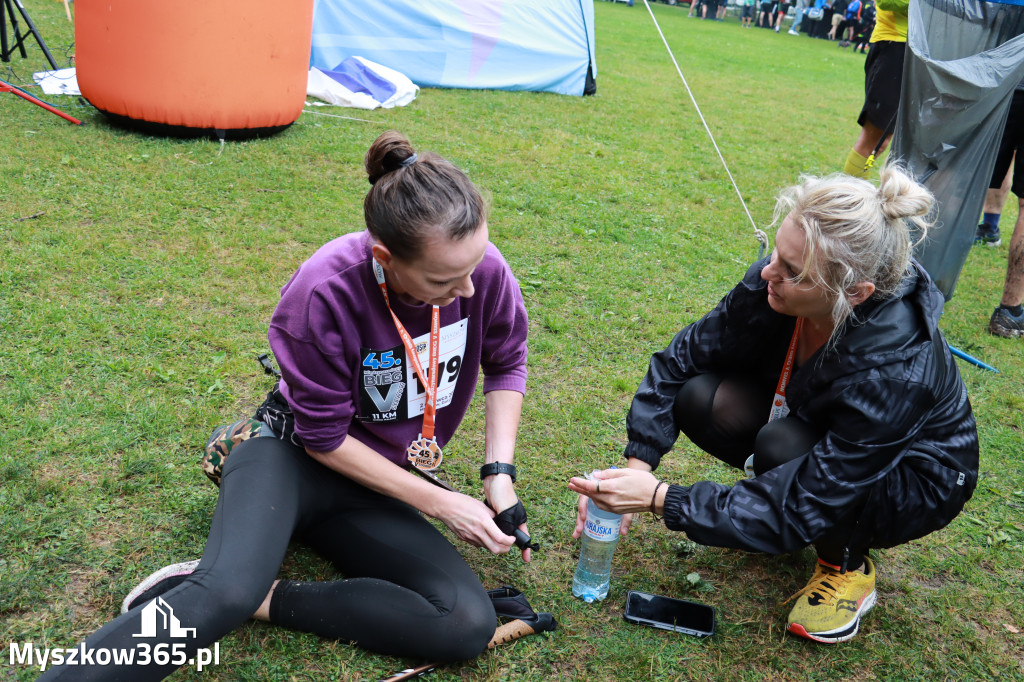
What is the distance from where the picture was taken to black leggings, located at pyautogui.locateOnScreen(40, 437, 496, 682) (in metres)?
1.90

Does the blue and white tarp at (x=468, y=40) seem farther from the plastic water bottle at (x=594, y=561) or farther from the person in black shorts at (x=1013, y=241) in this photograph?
the plastic water bottle at (x=594, y=561)

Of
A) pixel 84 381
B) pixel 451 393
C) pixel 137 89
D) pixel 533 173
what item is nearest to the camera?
pixel 451 393

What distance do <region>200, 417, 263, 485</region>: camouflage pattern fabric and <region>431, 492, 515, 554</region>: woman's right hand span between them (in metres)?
0.63

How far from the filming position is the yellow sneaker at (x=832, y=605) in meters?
2.39

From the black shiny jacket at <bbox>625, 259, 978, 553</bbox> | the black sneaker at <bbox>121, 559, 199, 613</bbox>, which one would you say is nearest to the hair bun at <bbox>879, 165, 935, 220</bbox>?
the black shiny jacket at <bbox>625, 259, 978, 553</bbox>

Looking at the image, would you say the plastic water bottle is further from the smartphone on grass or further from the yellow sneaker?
the yellow sneaker

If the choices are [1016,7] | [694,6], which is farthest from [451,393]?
[694,6]

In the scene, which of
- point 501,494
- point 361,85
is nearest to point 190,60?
point 361,85

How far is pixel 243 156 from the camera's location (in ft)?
19.4

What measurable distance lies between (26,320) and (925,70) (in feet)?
15.4

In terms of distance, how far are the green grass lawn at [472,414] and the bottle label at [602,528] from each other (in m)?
0.24

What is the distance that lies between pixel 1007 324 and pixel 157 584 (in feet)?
15.4

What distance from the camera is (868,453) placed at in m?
2.04

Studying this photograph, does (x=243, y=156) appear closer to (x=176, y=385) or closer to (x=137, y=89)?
(x=137, y=89)
